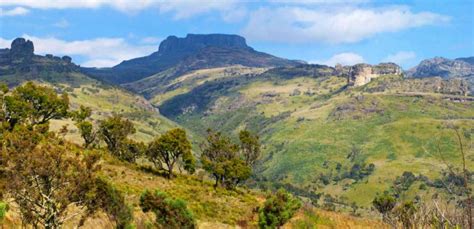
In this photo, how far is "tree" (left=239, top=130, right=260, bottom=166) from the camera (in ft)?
281

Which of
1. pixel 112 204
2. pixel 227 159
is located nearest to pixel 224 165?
pixel 227 159

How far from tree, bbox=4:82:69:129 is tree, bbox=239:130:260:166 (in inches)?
1209

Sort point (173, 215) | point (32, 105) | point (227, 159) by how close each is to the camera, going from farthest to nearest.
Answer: point (227, 159)
point (32, 105)
point (173, 215)

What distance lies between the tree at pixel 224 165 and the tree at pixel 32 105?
2346 cm

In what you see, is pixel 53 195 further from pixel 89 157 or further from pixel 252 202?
pixel 252 202

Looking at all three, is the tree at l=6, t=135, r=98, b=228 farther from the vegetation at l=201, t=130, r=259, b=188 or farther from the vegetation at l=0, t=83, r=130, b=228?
the vegetation at l=201, t=130, r=259, b=188

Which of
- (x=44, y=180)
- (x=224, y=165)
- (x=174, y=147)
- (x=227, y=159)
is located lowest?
(x=227, y=159)

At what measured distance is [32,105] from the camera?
6375 cm

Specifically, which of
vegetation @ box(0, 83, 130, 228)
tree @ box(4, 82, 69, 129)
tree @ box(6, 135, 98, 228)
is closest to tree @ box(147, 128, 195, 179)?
tree @ box(4, 82, 69, 129)

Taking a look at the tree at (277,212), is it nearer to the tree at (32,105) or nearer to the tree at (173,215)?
the tree at (173,215)

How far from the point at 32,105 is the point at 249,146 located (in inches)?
1499

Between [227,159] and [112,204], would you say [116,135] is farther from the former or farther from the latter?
[112,204]

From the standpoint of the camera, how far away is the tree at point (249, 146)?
85.7 m

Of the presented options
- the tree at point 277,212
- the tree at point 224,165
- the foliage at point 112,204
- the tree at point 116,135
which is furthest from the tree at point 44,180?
the tree at point 116,135
